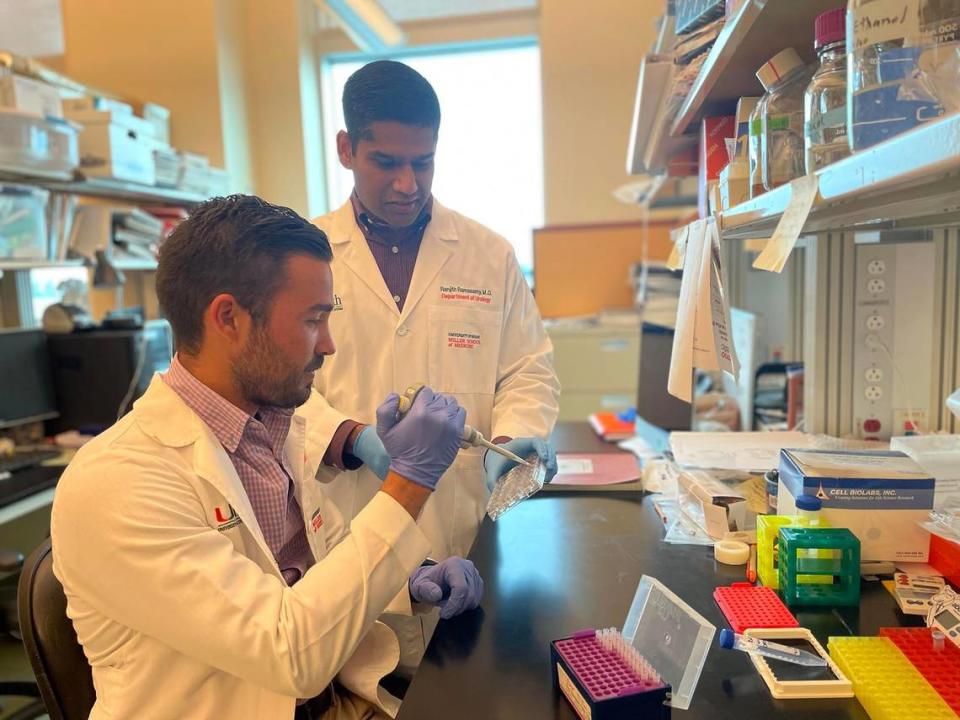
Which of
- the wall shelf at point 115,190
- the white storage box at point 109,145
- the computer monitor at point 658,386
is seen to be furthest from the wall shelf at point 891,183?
the white storage box at point 109,145

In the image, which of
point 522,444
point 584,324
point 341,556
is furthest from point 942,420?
point 584,324

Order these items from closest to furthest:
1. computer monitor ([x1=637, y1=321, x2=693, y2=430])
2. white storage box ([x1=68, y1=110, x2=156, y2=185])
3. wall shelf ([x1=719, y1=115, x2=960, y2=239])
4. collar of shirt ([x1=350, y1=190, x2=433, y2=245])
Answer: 1. wall shelf ([x1=719, y1=115, x2=960, y2=239])
2. collar of shirt ([x1=350, y1=190, x2=433, y2=245])
3. computer monitor ([x1=637, y1=321, x2=693, y2=430])
4. white storage box ([x1=68, y1=110, x2=156, y2=185])

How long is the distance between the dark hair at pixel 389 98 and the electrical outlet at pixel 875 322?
961 mm

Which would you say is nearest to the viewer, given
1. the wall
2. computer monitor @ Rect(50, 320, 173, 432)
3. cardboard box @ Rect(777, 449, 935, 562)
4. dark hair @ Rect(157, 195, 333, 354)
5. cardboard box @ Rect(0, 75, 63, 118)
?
dark hair @ Rect(157, 195, 333, 354)

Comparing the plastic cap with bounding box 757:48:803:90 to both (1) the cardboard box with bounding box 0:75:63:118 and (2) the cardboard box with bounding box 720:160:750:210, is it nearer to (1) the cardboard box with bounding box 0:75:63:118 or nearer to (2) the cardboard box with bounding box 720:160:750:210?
(2) the cardboard box with bounding box 720:160:750:210

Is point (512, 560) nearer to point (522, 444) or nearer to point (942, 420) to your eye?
point (522, 444)

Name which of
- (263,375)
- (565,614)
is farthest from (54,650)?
(565,614)

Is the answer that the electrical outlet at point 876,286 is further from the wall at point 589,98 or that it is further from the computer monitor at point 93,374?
the wall at point 589,98

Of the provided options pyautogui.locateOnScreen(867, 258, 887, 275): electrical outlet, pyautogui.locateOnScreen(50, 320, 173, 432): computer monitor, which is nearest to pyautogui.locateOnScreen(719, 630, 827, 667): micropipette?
pyautogui.locateOnScreen(867, 258, 887, 275): electrical outlet

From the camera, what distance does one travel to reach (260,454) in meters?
0.97

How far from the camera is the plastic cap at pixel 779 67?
1016 millimetres

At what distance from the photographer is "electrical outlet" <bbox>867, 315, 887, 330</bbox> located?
135cm

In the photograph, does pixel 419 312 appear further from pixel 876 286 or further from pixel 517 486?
pixel 876 286

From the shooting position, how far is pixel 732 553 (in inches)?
41.3
